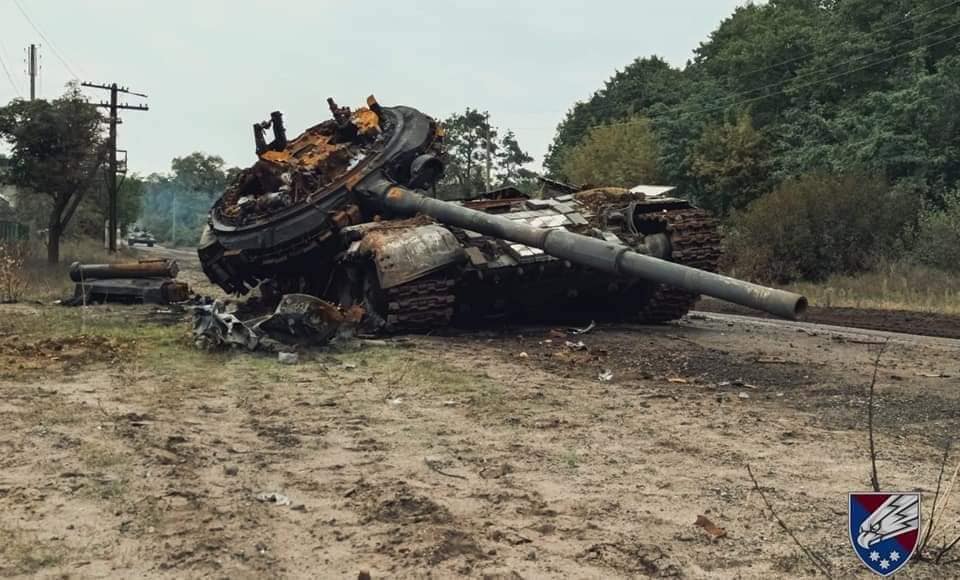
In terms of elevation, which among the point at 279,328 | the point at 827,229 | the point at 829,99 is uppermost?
the point at 829,99

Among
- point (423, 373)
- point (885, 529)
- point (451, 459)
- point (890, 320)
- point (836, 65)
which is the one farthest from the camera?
point (836, 65)

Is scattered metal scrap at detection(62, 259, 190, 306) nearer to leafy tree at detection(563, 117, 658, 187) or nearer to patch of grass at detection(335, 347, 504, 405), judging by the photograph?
patch of grass at detection(335, 347, 504, 405)

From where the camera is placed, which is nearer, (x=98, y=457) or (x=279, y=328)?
(x=98, y=457)

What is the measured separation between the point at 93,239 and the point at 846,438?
50778 millimetres

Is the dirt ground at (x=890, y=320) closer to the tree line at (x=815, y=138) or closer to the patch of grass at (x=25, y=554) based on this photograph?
the tree line at (x=815, y=138)

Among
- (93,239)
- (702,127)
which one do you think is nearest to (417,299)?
(702,127)

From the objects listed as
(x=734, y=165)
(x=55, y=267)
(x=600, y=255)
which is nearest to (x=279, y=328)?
(x=600, y=255)

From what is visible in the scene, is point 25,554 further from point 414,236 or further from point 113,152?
point 113,152

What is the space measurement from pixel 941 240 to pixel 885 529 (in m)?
20.9

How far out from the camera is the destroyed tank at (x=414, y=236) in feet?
37.6

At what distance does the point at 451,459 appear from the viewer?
588 cm

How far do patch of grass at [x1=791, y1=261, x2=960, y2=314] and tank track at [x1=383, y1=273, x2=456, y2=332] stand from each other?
9.99m

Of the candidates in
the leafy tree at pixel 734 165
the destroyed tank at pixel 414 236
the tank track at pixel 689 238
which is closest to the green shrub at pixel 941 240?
the leafy tree at pixel 734 165

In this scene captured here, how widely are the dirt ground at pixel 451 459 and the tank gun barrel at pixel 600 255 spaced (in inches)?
34.6
